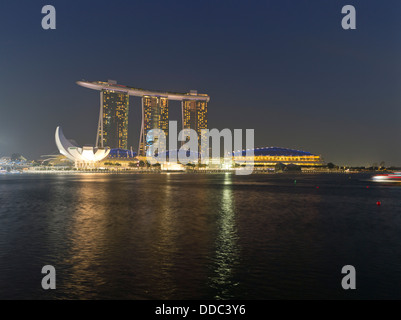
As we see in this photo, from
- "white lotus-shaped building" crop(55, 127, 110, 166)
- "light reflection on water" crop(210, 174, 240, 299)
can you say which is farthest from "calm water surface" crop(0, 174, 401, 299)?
"white lotus-shaped building" crop(55, 127, 110, 166)

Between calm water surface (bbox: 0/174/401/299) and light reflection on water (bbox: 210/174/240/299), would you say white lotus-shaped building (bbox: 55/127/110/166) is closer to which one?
calm water surface (bbox: 0/174/401/299)

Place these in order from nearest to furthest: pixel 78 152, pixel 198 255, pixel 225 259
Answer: pixel 225 259, pixel 198 255, pixel 78 152

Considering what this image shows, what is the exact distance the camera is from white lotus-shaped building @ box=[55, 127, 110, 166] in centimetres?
15812

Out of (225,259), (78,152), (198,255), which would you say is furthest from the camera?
(78,152)

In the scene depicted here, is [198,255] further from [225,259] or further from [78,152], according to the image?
[78,152]

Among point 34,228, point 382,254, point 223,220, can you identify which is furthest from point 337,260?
point 34,228

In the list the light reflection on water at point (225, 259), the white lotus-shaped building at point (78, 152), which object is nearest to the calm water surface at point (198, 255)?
the light reflection on water at point (225, 259)

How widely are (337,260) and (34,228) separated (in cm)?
1597

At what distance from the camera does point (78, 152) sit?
16750 centimetres

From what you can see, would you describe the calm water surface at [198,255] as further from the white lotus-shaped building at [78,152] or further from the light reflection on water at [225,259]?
the white lotus-shaped building at [78,152]

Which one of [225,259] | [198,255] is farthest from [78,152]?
[225,259]

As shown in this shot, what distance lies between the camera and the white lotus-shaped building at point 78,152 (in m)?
158

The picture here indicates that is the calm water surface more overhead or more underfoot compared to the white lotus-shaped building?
more underfoot
